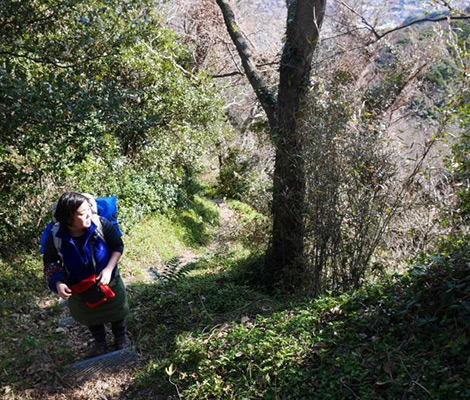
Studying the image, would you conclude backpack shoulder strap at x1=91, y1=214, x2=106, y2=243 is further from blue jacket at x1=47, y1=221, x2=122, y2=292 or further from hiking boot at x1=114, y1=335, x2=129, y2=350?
hiking boot at x1=114, y1=335, x2=129, y2=350

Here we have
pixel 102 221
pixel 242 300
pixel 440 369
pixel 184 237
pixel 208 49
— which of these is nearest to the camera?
pixel 440 369

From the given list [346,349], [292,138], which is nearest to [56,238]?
[346,349]

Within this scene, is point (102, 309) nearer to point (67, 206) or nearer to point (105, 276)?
point (105, 276)

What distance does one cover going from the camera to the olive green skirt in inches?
168

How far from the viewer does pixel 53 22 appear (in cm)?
568

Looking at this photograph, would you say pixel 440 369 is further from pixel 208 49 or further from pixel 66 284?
pixel 208 49

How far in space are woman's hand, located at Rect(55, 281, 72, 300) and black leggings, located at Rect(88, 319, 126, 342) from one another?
80 centimetres

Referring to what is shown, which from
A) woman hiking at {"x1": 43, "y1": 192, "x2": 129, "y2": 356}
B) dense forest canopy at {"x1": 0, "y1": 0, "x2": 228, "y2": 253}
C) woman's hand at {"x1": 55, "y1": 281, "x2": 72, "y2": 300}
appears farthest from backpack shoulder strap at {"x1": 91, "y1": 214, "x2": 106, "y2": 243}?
dense forest canopy at {"x1": 0, "y1": 0, "x2": 228, "y2": 253}

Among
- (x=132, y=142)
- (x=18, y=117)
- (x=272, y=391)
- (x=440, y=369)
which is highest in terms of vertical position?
(x=132, y=142)

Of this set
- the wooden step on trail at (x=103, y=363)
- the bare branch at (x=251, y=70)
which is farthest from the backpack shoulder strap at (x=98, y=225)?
the bare branch at (x=251, y=70)

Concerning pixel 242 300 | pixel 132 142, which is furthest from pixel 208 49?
pixel 242 300

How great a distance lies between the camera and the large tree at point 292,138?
5816 millimetres

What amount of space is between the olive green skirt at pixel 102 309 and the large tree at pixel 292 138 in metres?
2.53

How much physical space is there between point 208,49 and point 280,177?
12.9m
